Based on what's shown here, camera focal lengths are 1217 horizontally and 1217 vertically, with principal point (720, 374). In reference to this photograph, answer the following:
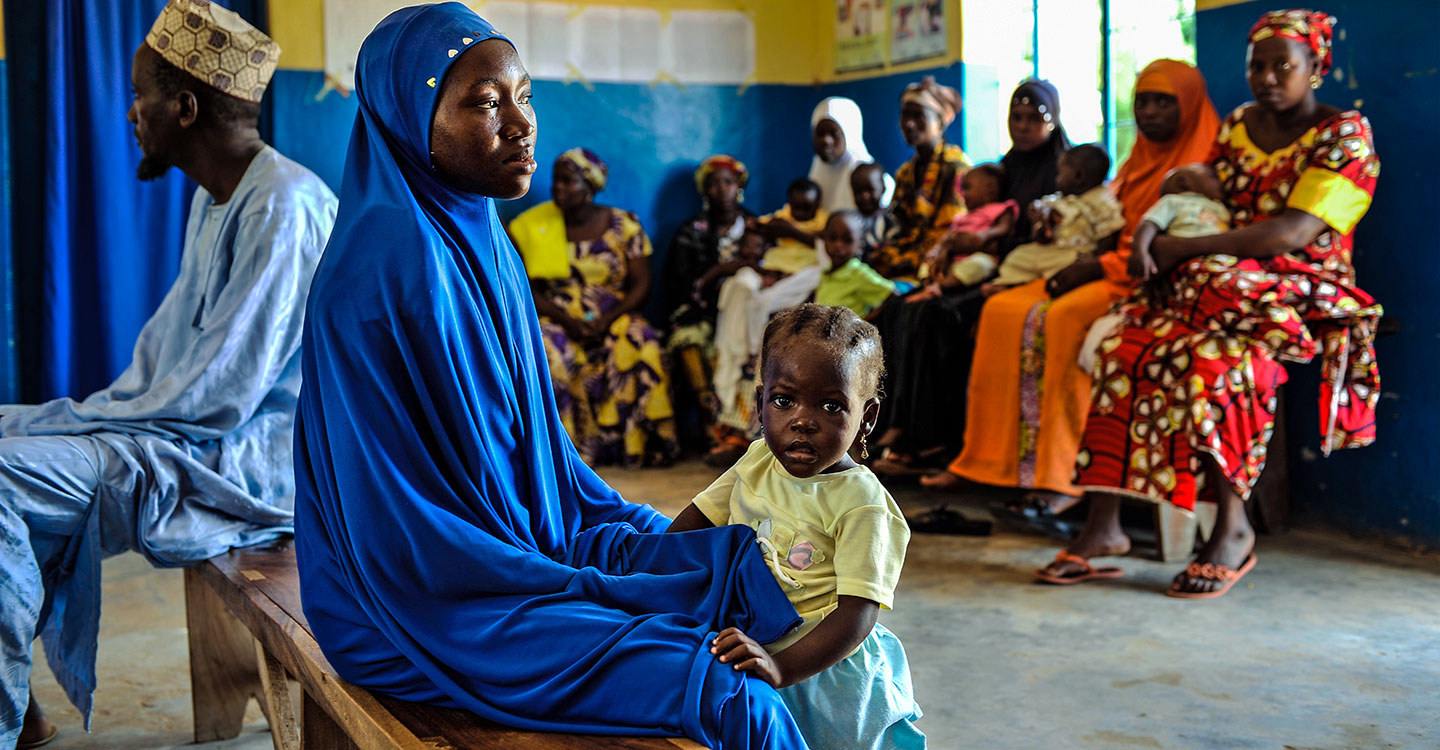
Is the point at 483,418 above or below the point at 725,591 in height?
above

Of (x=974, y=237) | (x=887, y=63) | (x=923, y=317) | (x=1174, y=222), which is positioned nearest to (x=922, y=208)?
(x=974, y=237)

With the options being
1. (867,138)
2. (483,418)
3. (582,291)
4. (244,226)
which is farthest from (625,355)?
(483,418)

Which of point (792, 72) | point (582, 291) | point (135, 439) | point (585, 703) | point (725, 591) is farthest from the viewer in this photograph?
point (792, 72)

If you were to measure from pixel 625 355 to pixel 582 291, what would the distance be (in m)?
0.51

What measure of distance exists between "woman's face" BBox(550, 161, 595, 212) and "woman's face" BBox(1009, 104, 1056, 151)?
9.12ft

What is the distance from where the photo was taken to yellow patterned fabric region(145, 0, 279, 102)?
9.67 feet

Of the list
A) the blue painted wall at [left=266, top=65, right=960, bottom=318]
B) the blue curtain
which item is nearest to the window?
the blue painted wall at [left=266, top=65, right=960, bottom=318]

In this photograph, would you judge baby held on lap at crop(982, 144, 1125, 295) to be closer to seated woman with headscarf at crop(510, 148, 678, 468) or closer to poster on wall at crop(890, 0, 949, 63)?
poster on wall at crop(890, 0, 949, 63)

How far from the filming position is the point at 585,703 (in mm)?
1637

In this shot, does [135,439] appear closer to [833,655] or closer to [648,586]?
[648,586]

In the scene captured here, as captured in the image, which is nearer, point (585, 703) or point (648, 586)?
point (585, 703)

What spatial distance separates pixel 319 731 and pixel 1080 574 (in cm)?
287

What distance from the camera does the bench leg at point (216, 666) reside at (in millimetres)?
2953

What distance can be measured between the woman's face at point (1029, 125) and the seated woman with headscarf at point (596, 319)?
2.53 meters
